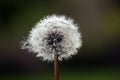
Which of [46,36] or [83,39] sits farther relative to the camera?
[83,39]

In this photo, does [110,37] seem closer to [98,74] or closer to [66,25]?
[98,74]

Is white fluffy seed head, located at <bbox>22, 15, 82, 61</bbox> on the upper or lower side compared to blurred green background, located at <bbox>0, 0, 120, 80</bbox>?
lower

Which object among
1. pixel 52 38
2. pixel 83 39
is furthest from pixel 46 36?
pixel 83 39

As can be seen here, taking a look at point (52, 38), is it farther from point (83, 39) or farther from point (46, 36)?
point (83, 39)

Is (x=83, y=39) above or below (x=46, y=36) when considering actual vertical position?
above

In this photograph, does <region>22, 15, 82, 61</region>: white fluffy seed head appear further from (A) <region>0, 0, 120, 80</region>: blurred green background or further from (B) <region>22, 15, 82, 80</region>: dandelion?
(A) <region>0, 0, 120, 80</region>: blurred green background

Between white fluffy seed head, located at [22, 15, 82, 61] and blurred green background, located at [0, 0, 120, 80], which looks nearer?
white fluffy seed head, located at [22, 15, 82, 61]

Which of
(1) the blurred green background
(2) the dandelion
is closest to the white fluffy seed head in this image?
(2) the dandelion
